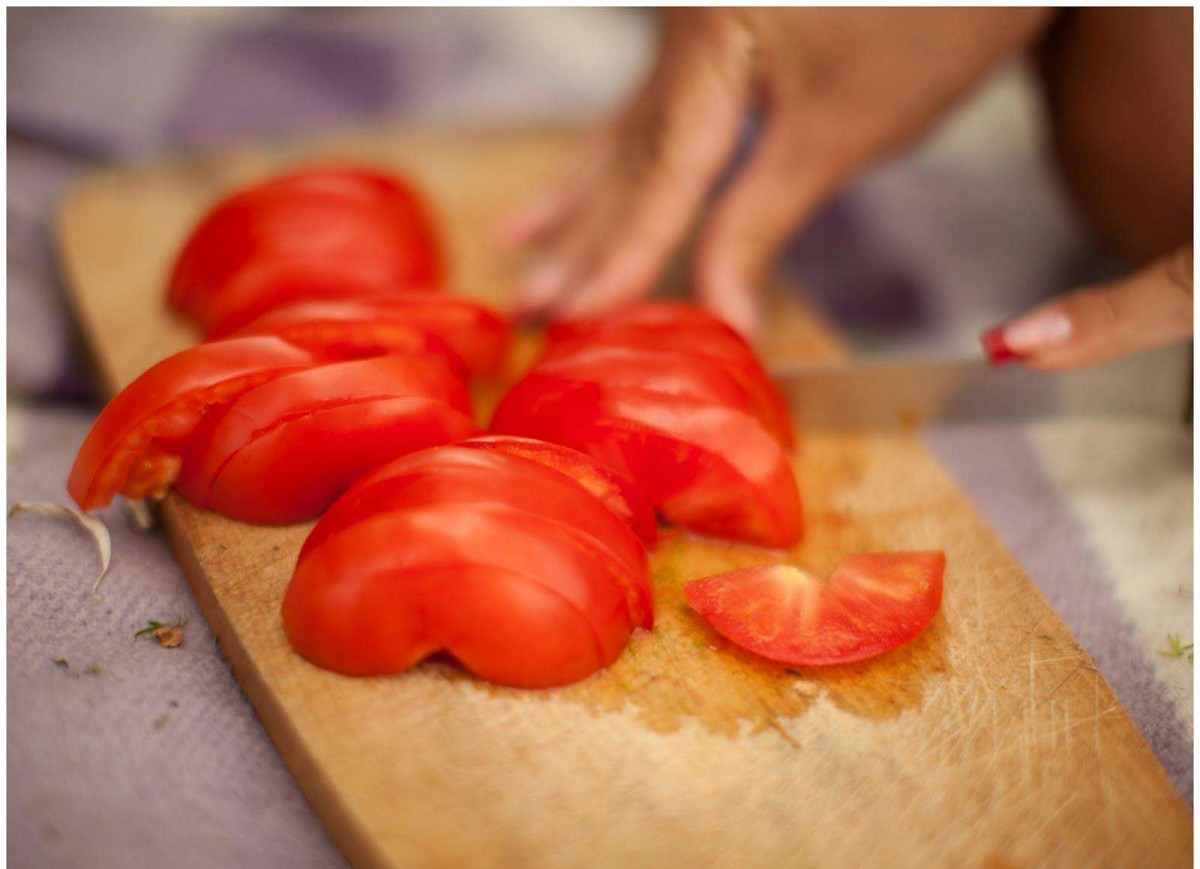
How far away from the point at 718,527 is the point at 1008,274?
1.11m

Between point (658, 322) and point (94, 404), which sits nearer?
point (658, 322)

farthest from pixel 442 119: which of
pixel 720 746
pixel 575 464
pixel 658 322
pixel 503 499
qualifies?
pixel 720 746

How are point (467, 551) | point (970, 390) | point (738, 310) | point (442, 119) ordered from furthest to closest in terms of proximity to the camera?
point (442, 119) < point (738, 310) < point (970, 390) < point (467, 551)

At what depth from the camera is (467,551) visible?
111cm

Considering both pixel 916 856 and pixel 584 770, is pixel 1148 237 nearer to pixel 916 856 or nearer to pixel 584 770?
pixel 916 856

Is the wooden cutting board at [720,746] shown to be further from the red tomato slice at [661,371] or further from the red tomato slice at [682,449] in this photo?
the red tomato slice at [661,371]

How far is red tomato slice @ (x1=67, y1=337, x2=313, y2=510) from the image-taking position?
128 centimetres

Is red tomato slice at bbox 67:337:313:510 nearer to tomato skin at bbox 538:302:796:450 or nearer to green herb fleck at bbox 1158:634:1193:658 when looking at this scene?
tomato skin at bbox 538:302:796:450

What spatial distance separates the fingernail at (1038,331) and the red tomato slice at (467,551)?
0.72 meters

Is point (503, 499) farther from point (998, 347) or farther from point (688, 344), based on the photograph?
point (998, 347)

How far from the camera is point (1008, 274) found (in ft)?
7.22

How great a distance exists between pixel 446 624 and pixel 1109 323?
94 cm

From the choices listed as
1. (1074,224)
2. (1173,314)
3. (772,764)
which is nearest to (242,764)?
(772,764)

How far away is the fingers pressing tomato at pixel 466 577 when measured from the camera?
1.12m
